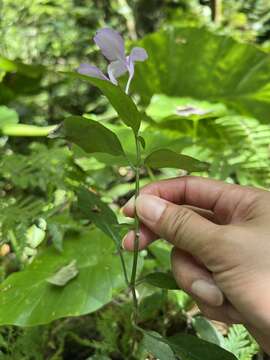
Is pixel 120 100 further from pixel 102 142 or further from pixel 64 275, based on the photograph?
pixel 64 275

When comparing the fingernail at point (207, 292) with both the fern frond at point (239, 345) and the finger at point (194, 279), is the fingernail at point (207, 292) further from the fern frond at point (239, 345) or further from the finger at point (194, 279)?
the fern frond at point (239, 345)

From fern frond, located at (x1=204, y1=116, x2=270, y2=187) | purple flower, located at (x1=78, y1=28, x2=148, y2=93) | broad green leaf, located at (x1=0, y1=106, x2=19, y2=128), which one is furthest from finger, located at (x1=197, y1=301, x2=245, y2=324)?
broad green leaf, located at (x1=0, y1=106, x2=19, y2=128)

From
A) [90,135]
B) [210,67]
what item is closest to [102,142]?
[90,135]

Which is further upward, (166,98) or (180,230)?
(180,230)

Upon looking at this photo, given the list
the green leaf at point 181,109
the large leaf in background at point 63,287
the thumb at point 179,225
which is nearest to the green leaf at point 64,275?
the large leaf in background at point 63,287

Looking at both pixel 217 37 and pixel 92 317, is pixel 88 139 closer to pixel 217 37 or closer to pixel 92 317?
pixel 92 317

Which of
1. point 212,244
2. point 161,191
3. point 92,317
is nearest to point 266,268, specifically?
point 212,244

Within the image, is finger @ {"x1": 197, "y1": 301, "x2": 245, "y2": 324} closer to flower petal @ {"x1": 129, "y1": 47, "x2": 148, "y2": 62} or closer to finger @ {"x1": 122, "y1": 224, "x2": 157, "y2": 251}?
finger @ {"x1": 122, "y1": 224, "x2": 157, "y2": 251}
